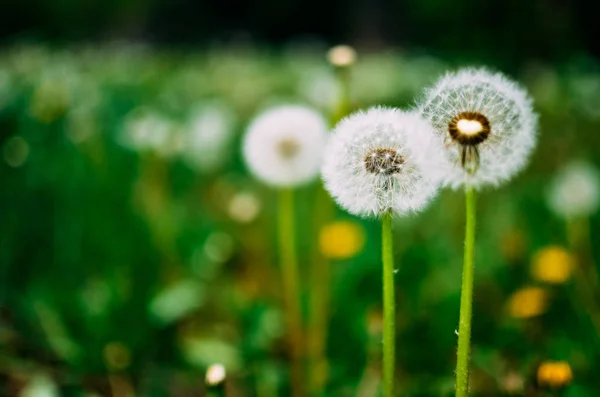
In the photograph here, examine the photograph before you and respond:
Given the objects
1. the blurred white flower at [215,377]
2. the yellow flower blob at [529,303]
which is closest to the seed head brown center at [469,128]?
the blurred white flower at [215,377]

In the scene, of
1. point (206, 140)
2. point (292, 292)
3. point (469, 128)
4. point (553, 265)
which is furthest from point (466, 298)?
point (206, 140)

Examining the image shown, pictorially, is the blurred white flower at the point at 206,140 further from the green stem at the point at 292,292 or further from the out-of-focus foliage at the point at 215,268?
the green stem at the point at 292,292

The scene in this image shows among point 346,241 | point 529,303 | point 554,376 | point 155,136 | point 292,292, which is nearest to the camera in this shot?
point 554,376

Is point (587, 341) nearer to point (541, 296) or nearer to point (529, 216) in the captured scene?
point (541, 296)

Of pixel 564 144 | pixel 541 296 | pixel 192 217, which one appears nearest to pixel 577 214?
pixel 541 296

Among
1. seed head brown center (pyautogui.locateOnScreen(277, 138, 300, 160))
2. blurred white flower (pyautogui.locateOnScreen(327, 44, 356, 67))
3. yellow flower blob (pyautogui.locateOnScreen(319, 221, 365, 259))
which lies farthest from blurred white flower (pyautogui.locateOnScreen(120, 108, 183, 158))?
blurred white flower (pyautogui.locateOnScreen(327, 44, 356, 67))

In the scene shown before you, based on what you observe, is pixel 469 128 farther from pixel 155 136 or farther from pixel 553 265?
pixel 155 136
